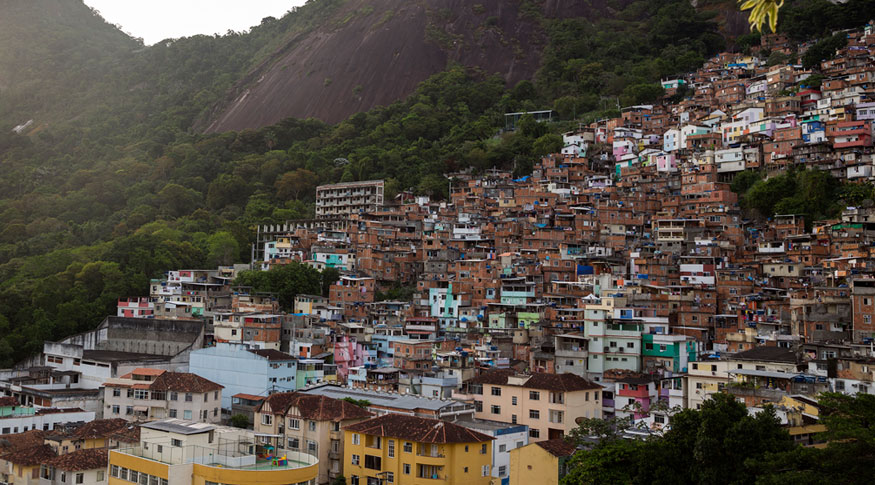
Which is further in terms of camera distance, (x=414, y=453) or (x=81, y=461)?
(x=81, y=461)

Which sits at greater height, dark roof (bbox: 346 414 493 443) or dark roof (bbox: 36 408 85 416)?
dark roof (bbox: 346 414 493 443)

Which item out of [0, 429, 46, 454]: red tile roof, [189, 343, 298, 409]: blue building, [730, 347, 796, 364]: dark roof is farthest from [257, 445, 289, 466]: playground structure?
[730, 347, 796, 364]: dark roof

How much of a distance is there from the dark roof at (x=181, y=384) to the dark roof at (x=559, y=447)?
14172 millimetres

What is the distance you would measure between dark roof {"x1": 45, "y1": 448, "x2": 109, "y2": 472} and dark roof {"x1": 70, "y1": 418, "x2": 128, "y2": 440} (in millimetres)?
2007

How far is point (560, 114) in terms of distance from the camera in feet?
246

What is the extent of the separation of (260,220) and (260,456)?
134ft

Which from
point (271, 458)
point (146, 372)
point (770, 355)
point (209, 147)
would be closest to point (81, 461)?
point (271, 458)

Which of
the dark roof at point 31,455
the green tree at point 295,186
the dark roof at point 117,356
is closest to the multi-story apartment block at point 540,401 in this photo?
the dark roof at point 31,455

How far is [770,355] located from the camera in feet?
95.9

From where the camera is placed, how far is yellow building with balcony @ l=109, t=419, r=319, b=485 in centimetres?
1917

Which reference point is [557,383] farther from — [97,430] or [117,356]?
[117,356]

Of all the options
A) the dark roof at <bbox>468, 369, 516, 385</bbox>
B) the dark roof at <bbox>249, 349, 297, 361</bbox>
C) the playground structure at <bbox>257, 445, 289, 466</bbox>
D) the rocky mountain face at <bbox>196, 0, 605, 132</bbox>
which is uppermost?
the rocky mountain face at <bbox>196, 0, 605, 132</bbox>

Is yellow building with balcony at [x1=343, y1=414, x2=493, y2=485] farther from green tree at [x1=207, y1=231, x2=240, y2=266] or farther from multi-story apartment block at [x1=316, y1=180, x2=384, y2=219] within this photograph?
multi-story apartment block at [x1=316, y1=180, x2=384, y2=219]

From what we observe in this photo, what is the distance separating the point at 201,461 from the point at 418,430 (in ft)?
19.9
